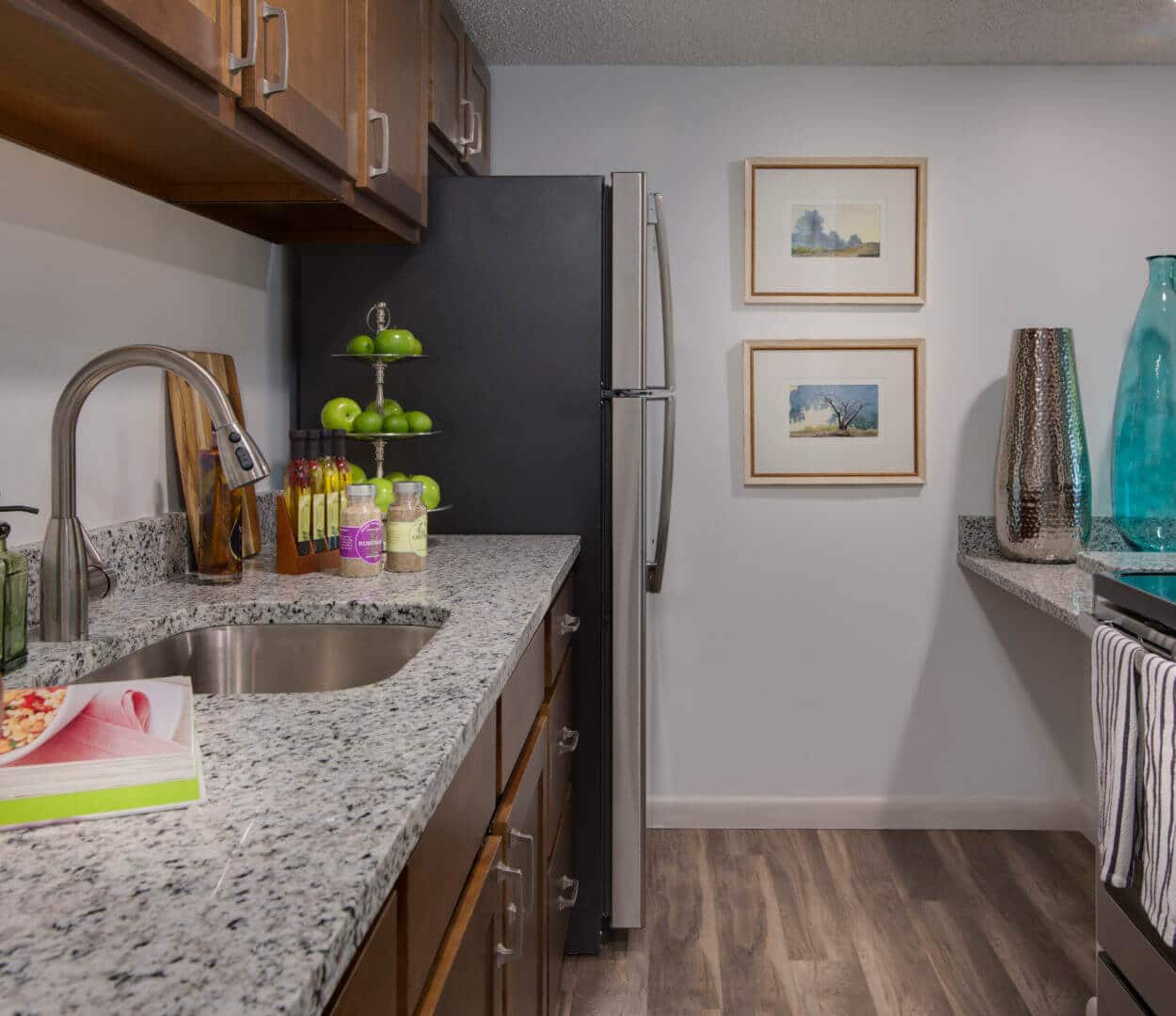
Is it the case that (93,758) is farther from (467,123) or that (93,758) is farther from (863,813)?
(863,813)

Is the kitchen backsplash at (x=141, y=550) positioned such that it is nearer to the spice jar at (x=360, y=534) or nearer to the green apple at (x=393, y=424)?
the spice jar at (x=360, y=534)

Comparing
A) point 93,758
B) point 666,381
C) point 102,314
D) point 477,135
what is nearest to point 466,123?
point 477,135

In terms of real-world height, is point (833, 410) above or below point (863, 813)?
above

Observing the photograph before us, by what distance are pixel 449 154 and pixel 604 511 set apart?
95 centimetres

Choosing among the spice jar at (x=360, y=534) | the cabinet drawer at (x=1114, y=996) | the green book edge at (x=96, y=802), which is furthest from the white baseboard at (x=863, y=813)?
the green book edge at (x=96, y=802)

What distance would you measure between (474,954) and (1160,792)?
105 centimetres

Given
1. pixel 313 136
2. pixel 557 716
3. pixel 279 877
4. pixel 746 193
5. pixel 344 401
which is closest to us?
pixel 279 877

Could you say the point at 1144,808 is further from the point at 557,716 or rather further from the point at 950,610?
the point at 950,610

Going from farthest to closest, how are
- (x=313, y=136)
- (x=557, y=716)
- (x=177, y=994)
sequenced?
(x=557, y=716) < (x=313, y=136) < (x=177, y=994)

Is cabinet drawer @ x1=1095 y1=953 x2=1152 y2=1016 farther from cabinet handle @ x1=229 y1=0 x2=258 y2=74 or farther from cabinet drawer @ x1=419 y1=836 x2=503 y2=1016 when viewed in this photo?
cabinet handle @ x1=229 y1=0 x2=258 y2=74

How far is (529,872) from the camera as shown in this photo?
1571 millimetres

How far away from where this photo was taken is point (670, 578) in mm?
3268

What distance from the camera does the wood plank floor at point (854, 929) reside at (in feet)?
7.47

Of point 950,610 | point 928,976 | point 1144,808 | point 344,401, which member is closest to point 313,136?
point 344,401
